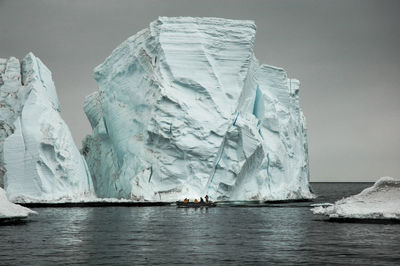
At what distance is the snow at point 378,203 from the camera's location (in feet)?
87.5

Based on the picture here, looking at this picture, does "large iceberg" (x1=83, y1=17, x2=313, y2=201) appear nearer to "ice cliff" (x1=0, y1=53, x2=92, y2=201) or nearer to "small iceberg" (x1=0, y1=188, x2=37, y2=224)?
"ice cliff" (x1=0, y1=53, x2=92, y2=201)

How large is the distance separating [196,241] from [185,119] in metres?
22.0

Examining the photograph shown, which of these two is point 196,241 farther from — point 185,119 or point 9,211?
point 185,119

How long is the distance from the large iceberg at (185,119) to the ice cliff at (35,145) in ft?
12.5

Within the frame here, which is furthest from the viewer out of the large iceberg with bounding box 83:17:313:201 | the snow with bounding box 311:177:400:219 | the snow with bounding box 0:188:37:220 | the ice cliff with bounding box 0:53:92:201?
the large iceberg with bounding box 83:17:313:201

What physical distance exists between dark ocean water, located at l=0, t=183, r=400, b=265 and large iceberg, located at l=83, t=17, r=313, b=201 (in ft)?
34.0

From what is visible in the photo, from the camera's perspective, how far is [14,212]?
1113 inches

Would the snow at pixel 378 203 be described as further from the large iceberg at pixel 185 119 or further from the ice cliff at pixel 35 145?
the ice cliff at pixel 35 145

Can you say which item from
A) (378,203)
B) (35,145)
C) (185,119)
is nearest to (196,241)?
(378,203)

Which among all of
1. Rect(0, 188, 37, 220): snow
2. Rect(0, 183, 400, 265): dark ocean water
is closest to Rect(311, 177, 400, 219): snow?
Rect(0, 183, 400, 265): dark ocean water

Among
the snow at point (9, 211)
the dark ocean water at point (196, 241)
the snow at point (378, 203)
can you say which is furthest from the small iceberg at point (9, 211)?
the snow at point (378, 203)

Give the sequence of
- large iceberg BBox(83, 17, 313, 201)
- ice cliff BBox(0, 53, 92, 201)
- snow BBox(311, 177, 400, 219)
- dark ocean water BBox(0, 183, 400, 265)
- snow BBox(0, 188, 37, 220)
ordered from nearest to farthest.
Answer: dark ocean water BBox(0, 183, 400, 265)
snow BBox(311, 177, 400, 219)
snow BBox(0, 188, 37, 220)
ice cliff BBox(0, 53, 92, 201)
large iceberg BBox(83, 17, 313, 201)

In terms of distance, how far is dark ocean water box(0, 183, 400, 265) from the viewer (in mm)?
17297

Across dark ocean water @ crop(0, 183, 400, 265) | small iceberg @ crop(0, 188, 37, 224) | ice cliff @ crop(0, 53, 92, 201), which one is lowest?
dark ocean water @ crop(0, 183, 400, 265)
